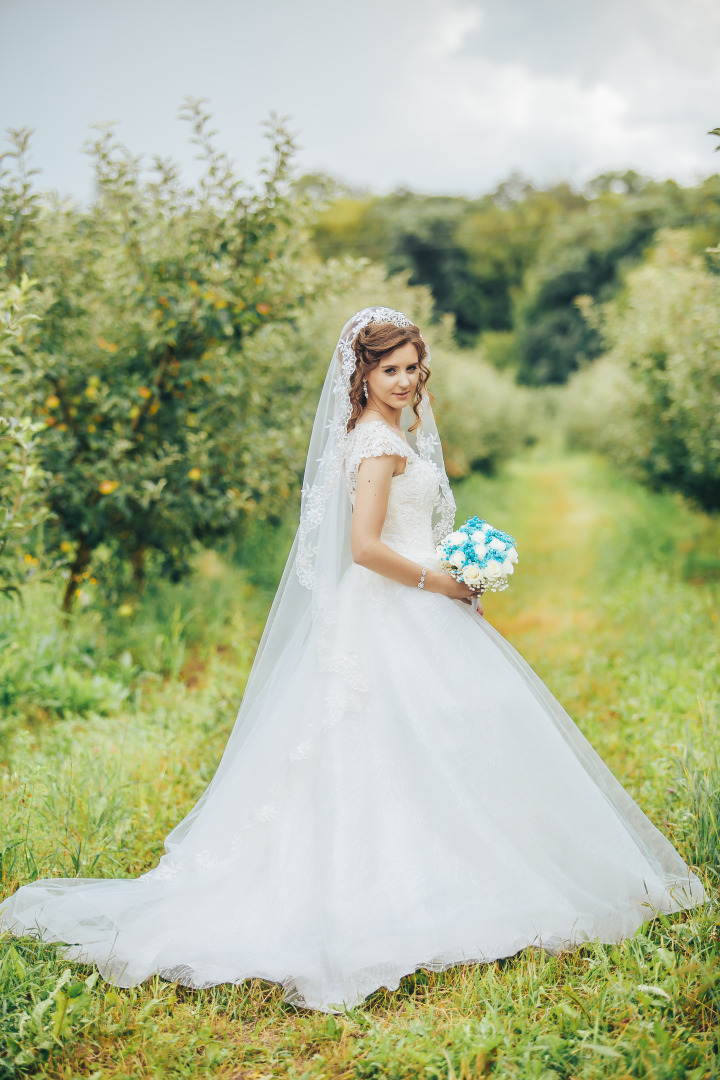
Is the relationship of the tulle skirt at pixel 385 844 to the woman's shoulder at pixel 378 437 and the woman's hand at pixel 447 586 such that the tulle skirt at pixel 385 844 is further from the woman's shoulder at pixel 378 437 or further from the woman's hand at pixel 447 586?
the woman's shoulder at pixel 378 437

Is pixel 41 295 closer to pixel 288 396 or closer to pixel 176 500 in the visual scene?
pixel 176 500

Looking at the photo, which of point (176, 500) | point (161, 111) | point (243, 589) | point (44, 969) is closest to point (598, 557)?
point (243, 589)

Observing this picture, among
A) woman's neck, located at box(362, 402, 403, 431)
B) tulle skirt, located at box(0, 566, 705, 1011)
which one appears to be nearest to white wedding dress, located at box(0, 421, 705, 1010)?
tulle skirt, located at box(0, 566, 705, 1011)

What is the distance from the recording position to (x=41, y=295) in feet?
15.6

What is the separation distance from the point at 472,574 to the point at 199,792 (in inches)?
75.4

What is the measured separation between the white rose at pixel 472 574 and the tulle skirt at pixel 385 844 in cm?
17

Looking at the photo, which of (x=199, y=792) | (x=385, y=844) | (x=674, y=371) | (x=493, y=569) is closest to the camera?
(x=385, y=844)

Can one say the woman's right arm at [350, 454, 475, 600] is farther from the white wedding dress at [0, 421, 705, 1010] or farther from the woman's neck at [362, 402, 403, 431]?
the woman's neck at [362, 402, 403, 431]

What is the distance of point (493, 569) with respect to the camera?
2818 mm

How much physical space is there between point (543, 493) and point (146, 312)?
44.8 feet

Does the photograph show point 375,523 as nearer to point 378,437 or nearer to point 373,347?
point 378,437

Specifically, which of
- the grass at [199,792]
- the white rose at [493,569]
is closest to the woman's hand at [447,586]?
the white rose at [493,569]

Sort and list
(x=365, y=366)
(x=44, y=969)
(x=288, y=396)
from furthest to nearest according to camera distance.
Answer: (x=288, y=396), (x=365, y=366), (x=44, y=969)

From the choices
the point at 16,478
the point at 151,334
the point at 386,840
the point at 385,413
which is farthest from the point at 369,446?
the point at 151,334
